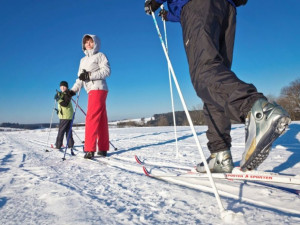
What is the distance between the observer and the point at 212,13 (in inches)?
57.6

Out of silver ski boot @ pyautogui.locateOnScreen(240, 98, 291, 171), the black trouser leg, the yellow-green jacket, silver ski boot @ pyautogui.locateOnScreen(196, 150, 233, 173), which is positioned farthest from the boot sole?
the yellow-green jacket

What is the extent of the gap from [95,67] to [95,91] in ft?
1.54

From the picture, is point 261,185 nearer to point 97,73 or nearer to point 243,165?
point 243,165

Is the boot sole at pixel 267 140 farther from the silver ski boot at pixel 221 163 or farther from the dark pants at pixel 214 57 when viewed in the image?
the silver ski boot at pixel 221 163

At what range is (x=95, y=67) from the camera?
3816 millimetres

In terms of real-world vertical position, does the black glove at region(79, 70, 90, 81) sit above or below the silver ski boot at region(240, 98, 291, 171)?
above

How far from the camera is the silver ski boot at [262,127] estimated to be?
1.00 m

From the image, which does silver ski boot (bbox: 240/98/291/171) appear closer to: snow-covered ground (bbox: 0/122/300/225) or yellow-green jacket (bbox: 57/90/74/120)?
snow-covered ground (bbox: 0/122/300/225)

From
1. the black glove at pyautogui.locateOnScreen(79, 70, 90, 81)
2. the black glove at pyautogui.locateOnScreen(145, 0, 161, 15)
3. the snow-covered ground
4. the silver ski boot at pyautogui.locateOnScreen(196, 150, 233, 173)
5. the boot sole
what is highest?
the black glove at pyautogui.locateOnScreen(145, 0, 161, 15)

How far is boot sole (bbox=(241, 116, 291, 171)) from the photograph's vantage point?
100 centimetres

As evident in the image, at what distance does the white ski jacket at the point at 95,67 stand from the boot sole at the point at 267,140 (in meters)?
2.96

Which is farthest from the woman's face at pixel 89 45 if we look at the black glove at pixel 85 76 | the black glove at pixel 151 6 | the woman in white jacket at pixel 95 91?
the black glove at pixel 151 6

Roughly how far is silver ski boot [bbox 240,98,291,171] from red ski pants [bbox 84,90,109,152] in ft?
8.89

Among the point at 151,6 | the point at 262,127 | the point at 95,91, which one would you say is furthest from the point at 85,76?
the point at 262,127
